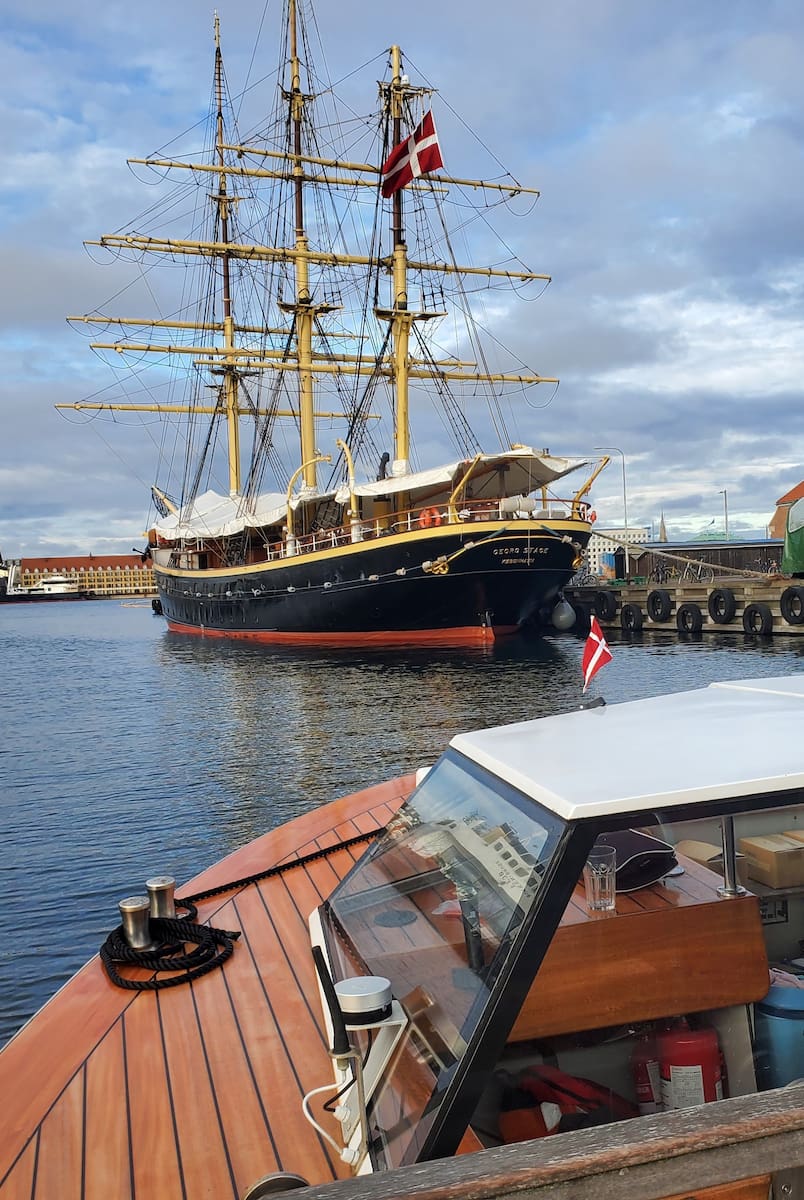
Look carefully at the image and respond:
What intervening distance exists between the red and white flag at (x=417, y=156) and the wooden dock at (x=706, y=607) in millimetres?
19007

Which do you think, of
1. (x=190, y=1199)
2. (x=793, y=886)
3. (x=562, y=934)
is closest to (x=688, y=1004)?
(x=562, y=934)

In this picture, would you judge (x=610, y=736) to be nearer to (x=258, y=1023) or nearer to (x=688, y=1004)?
(x=688, y=1004)

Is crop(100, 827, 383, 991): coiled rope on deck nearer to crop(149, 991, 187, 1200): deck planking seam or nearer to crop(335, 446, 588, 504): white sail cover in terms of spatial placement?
crop(149, 991, 187, 1200): deck planking seam

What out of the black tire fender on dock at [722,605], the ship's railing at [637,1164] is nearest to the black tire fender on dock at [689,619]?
the black tire fender on dock at [722,605]

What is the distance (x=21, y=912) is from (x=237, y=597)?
34.6m

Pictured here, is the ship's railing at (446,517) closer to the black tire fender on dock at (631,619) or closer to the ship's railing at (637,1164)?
the black tire fender on dock at (631,619)

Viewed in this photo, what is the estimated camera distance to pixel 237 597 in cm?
4269

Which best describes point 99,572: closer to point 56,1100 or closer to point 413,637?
point 413,637

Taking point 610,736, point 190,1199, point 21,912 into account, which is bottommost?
point 21,912

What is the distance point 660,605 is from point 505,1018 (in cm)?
Result: 3872

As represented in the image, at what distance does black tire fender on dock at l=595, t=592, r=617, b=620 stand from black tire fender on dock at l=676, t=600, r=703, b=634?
483 centimetres

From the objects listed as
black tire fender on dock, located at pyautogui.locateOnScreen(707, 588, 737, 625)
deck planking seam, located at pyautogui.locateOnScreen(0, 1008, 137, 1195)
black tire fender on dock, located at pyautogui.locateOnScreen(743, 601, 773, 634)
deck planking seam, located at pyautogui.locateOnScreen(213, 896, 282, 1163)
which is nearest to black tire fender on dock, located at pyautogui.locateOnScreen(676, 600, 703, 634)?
black tire fender on dock, located at pyautogui.locateOnScreen(707, 588, 737, 625)

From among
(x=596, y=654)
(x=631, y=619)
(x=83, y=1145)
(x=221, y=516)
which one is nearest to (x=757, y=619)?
(x=631, y=619)

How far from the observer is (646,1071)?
7.07ft
